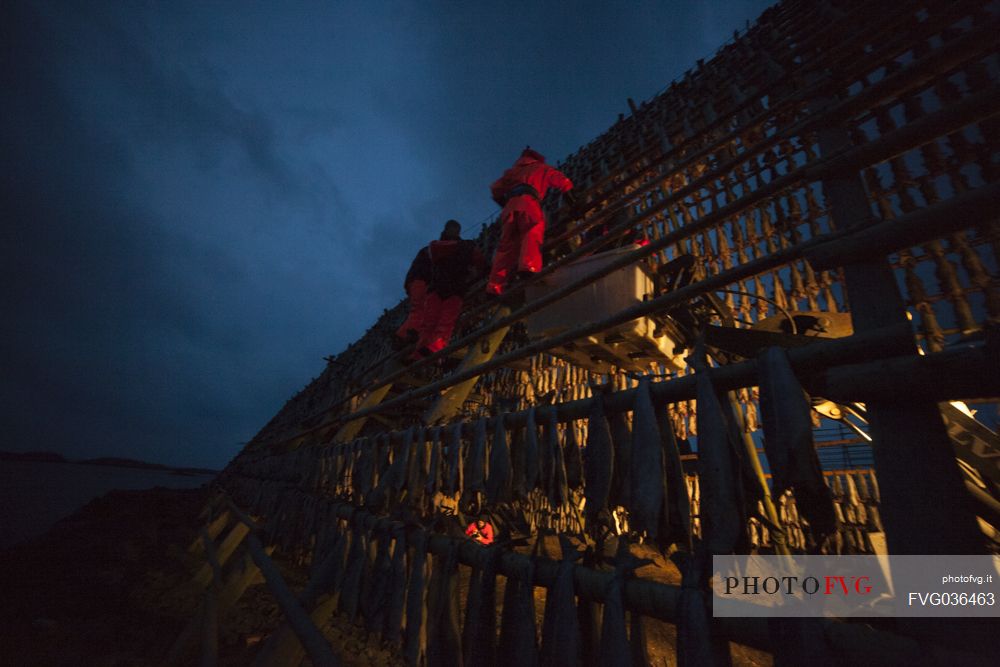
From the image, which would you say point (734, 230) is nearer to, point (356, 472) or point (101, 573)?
point (356, 472)

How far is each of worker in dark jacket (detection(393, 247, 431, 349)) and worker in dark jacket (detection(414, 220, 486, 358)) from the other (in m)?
0.09

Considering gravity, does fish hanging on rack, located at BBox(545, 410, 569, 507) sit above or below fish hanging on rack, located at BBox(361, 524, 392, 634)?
above

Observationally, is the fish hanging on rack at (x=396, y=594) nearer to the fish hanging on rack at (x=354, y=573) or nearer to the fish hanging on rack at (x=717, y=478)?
the fish hanging on rack at (x=354, y=573)

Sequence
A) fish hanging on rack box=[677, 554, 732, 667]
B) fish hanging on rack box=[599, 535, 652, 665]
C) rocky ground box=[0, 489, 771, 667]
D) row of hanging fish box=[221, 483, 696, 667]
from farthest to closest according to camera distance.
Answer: rocky ground box=[0, 489, 771, 667] → row of hanging fish box=[221, 483, 696, 667] → fish hanging on rack box=[599, 535, 652, 665] → fish hanging on rack box=[677, 554, 732, 667]

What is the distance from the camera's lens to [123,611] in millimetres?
5504

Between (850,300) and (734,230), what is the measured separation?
243cm

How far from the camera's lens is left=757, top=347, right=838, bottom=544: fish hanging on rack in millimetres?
945

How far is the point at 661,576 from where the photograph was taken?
6.32 metres

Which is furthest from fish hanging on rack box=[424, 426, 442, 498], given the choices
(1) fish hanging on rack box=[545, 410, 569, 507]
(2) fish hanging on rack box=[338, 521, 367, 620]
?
(1) fish hanging on rack box=[545, 410, 569, 507]

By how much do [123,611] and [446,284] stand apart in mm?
7359

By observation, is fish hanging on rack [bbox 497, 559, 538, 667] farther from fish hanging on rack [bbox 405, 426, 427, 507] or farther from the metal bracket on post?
the metal bracket on post

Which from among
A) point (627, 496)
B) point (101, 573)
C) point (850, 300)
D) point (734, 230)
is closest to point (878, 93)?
point (850, 300)

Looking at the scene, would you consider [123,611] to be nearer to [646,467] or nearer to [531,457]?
[531,457]

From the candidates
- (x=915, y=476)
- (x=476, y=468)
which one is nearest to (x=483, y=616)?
(x=476, y=468)
